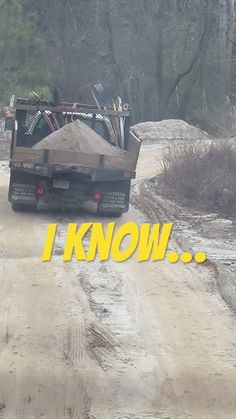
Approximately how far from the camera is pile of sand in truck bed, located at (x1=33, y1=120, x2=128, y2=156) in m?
15.2

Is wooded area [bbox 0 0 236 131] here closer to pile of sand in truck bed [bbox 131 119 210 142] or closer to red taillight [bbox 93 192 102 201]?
pile of sand in truck bed [bbox 131 119 210 142]

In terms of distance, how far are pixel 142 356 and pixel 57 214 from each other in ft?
26.2

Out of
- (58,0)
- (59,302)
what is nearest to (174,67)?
(58,0)

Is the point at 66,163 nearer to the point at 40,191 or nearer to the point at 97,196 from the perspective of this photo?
the point at 40,191

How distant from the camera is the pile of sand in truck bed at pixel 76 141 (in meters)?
15.2

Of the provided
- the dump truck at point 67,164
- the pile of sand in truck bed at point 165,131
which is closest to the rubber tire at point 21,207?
the dump truck at point 67,164

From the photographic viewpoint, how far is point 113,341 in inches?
328

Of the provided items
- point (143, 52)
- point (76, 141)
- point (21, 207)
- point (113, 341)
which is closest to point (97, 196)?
point (76, 141)

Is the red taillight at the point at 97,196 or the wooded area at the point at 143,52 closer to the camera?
the red taillight at the point at 97,196

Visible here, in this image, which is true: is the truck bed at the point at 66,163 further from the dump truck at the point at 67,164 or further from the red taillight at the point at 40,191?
the red taillight at the point at 40,191

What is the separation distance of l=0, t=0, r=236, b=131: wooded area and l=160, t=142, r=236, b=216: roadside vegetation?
22.2 m

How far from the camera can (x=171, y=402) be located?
272 inches

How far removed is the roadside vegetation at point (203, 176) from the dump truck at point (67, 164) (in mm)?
2012

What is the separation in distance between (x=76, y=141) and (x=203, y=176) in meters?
3.70
